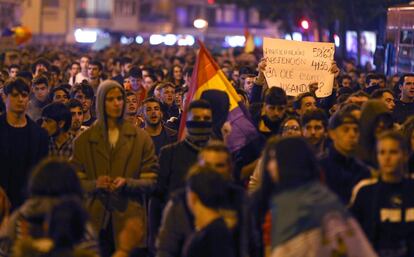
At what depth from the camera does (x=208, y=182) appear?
325 inches

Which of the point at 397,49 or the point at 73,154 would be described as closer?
the point at 73,154

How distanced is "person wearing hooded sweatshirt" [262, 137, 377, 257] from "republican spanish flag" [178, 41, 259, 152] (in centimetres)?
408

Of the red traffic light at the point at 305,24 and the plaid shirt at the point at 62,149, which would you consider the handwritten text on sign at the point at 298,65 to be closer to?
the plaid shirt at the point at 62,149

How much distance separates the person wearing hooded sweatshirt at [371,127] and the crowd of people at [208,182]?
10 mm

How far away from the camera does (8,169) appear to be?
38.3 feet

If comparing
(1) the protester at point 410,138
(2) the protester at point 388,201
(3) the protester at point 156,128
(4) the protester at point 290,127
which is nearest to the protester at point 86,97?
(3) the protester at point 156,128

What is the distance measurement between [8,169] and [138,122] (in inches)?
140

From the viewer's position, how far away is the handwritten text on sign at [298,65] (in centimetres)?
1677

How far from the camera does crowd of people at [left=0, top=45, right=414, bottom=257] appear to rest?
7.57 m

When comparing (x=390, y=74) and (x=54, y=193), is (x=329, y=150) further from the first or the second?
(x=390, y=74)

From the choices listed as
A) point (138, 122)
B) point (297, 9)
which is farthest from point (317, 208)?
point (297, 9)

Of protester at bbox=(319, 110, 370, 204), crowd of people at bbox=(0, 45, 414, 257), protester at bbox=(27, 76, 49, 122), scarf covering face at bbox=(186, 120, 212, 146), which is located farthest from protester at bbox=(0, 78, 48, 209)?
protester at bbox=(27, 76, 49, 122)

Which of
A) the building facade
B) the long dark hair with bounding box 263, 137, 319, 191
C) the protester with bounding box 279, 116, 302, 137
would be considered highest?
the building facade

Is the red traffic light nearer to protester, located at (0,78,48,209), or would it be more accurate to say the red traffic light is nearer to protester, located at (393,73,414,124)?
protester, located at (393,73,414,124)
